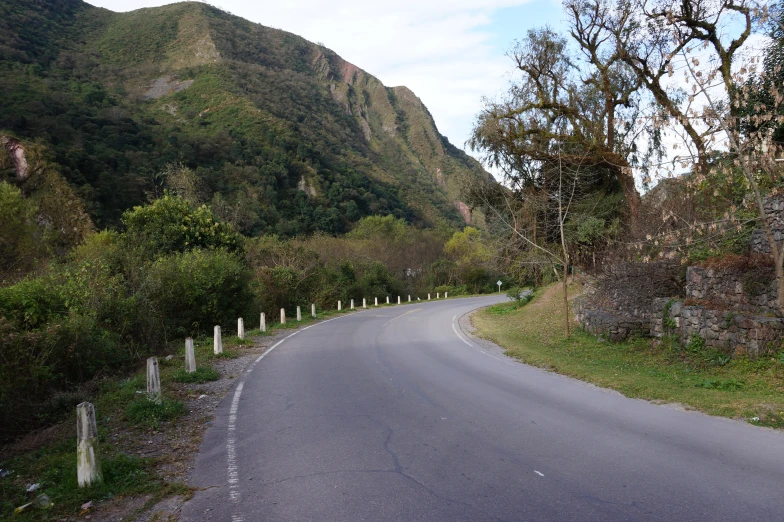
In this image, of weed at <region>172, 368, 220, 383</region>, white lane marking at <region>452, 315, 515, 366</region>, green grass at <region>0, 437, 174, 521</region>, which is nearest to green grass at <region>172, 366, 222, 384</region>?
weed at <region>172, 368, 220, 383</region>

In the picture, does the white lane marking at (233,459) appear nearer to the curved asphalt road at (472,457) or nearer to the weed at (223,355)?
the curved asphalt road at (472,457)

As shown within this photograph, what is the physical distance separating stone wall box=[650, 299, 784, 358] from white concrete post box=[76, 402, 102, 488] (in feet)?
37.2

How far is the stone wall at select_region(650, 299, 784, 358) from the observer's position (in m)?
10.4

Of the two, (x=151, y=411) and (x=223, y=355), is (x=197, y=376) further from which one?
(x=223, y=355)

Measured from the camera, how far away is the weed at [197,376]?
11077 millimetres

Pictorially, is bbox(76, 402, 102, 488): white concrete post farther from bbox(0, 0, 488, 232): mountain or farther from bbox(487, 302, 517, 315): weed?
bbox(0, 0, 488, 232): mountain

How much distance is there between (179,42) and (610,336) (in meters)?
106

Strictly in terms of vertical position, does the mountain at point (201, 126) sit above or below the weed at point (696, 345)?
above

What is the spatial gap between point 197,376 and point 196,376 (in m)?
0.02

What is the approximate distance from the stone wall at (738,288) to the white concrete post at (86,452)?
1211 cm

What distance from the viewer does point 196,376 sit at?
36.9 ft

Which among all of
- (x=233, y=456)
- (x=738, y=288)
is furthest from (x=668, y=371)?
(x=233, y=456)

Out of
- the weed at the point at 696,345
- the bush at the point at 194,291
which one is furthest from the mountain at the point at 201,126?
the weed at the point at 696,345

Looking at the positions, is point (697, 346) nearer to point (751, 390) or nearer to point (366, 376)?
point (751, 390)
